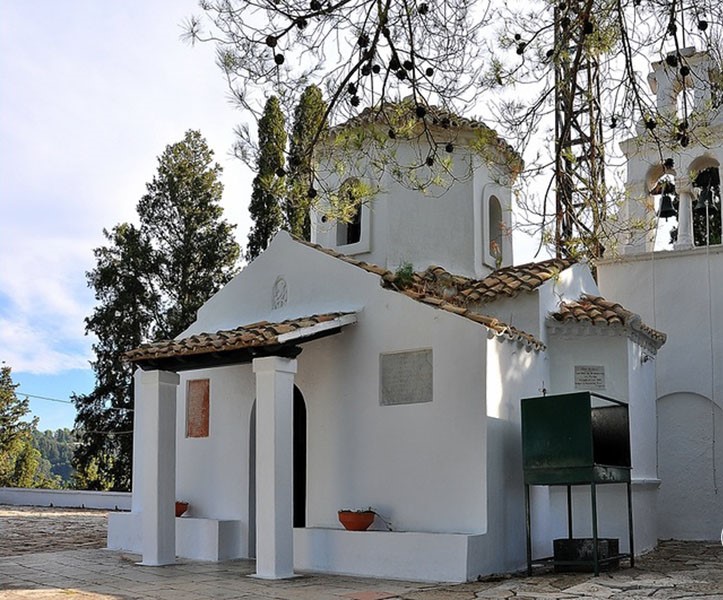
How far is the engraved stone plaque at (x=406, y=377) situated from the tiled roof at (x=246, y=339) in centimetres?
83

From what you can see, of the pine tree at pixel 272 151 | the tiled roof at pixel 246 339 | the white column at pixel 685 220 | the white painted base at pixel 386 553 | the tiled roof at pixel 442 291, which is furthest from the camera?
the white column at pixel 685 220

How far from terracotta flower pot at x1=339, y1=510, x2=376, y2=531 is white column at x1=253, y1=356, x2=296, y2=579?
68 centimetres

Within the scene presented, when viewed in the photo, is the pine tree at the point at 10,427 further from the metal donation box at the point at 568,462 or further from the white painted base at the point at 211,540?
the metal donation box at the point at 568,462

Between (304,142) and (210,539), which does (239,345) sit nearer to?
(210,539)

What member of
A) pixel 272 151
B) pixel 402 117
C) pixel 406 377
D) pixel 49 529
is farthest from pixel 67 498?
pixel 402 117

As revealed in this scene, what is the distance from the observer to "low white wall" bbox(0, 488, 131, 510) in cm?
2317

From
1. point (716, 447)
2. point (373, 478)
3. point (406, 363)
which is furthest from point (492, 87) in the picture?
point (716, 447)

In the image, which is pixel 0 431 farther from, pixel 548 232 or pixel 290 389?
pixel 548 232

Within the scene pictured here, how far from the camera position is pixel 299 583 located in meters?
9.93

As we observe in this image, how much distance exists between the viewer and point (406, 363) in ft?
36.8

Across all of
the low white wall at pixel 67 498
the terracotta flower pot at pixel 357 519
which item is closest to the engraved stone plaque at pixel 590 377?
the terracotta flower pot at pixel 357 519

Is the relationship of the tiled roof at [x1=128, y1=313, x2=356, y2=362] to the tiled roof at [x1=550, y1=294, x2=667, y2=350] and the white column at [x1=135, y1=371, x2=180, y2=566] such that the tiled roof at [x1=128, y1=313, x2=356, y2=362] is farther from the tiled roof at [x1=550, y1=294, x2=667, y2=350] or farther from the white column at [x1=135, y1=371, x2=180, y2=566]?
the tiled roof at [x1=550, y1=294, x2=667, y2=350]

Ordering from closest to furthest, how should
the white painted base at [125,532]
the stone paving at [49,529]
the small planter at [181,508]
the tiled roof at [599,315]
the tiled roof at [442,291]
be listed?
1. the tiled roof at [442,291]
2. the tiled roof at [599,315]
3. the small planter at [181,508]
4. the white painted base at [125,532]
5. the stone paving at [49,529]

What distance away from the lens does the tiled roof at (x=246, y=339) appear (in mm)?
10703
